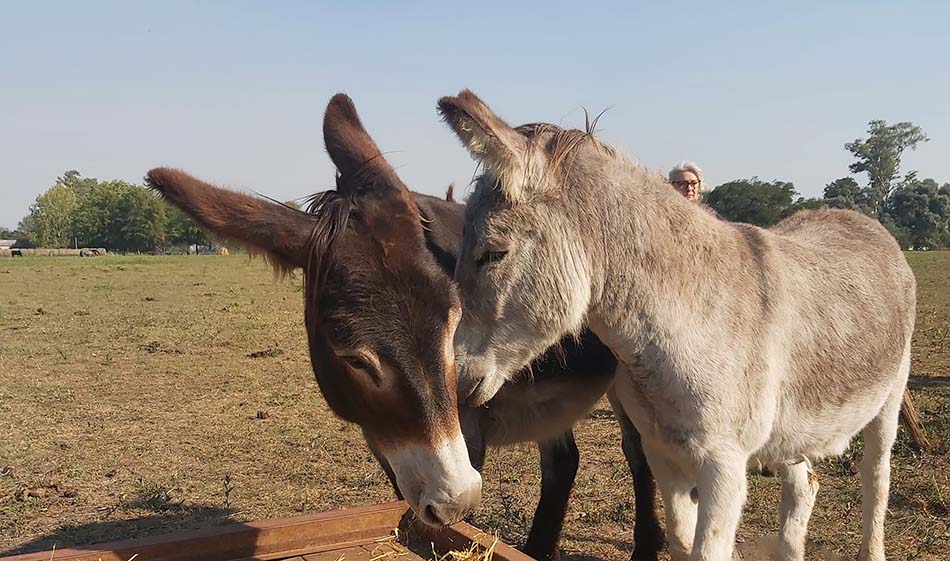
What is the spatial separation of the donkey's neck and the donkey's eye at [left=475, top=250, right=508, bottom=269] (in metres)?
0.32

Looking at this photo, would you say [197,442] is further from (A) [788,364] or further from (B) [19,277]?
(B) [19,277]

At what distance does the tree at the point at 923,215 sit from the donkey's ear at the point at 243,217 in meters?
59.2

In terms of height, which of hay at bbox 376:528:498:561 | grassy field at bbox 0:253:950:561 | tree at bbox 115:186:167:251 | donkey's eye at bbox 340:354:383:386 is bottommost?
grassy field at bbox 0:253:950:561

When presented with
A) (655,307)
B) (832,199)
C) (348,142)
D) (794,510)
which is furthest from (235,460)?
(832,199)

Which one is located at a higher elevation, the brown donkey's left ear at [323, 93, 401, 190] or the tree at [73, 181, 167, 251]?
the tree at [73, 181, 167, 251]

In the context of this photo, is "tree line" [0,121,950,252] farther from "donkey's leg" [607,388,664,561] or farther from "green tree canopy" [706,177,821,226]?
"donkey's leg" [607,388,664,561]

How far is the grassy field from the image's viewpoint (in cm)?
463

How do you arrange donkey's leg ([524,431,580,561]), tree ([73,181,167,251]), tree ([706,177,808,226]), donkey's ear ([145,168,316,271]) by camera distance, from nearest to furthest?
donkey's ear ([145,168,316,271])
donkey's leg ([524,431,580,561])
tree ([706,177,808,226])
tree ([73,181,167,251])

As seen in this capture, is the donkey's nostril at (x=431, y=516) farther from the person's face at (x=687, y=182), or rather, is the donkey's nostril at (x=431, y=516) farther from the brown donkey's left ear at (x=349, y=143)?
the person's face at (x=687, y=182)

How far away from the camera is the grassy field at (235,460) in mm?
4629

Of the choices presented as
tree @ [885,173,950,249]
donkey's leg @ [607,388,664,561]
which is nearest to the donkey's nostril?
donkey's leg @ [607,388,664,561]

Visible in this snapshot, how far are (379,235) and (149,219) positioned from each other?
64.9 m

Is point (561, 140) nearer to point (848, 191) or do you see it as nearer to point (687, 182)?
point (687, 182)

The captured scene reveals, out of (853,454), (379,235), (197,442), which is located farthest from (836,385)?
(197,442)
